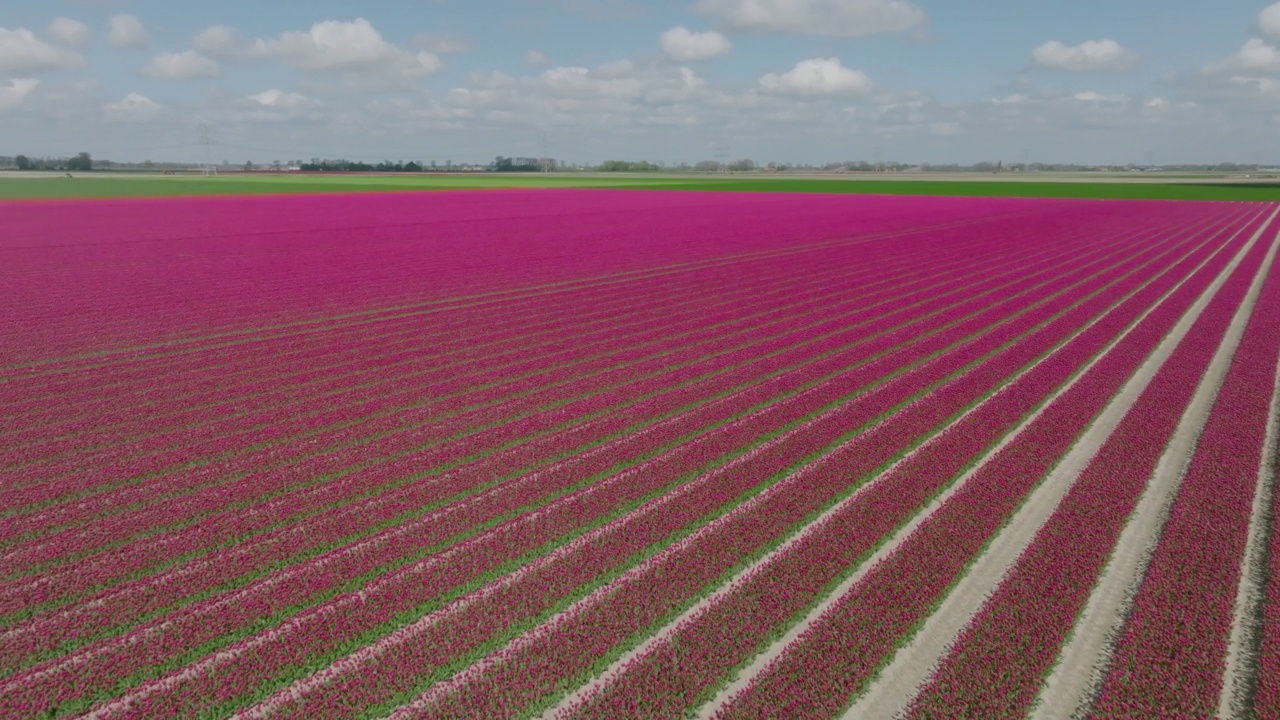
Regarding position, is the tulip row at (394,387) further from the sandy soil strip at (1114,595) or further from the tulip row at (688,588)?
the sandy soil strip at (1114,595)

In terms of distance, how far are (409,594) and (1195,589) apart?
7.36 meters

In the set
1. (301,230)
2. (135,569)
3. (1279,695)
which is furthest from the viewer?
(301,230)

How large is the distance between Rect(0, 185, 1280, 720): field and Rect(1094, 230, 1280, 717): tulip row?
32mm

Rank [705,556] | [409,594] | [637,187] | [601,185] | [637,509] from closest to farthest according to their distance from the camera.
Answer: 1. [409,594]
2. [705,556]
3. [637,509]
4. [637,187]
5. [601,185]

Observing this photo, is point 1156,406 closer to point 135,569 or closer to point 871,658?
point 871,658

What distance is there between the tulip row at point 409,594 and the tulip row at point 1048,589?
10.4 ft

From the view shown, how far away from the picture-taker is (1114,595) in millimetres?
6492

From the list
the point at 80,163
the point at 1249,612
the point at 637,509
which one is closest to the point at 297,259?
the point at 637,509

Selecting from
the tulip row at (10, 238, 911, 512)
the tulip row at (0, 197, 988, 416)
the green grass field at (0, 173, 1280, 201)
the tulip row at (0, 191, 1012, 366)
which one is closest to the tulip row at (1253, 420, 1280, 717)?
the tulip row at (10, 238, 911, 512)

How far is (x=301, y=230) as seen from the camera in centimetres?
3841

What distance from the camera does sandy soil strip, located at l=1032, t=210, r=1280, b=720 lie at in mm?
5328

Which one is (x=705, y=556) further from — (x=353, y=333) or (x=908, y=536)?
(x=353, y=333)

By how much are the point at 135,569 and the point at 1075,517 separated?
9856 millimetres

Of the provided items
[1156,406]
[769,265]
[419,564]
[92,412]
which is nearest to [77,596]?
[419,564]
